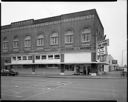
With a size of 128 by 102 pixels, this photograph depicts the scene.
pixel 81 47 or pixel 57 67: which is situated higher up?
pixel 81 47

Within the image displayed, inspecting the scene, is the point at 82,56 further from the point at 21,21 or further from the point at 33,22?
the point at 21,21

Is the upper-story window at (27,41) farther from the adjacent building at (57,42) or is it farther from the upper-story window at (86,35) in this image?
the upper-story window at (86,35)

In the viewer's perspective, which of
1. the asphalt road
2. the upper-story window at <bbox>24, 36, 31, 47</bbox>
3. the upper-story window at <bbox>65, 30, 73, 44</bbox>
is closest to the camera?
the asphalt road

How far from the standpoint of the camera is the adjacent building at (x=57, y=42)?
34.0 m

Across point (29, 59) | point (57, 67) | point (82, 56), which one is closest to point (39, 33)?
point (29, 59)

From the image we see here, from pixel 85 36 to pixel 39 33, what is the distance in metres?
12.5

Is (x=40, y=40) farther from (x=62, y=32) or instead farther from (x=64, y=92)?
(x=64, y=92)

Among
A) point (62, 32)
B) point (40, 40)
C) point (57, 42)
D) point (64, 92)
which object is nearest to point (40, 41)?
point (40, 40)

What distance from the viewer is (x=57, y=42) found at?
37844mm

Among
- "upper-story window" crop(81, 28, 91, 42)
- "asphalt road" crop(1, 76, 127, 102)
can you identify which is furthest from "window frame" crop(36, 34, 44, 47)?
"asphalt road" crop(1, 76, 127, 102)

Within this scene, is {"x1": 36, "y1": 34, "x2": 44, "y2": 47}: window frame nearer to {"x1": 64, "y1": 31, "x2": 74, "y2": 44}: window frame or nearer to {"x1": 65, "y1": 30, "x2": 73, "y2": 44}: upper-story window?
{"x1": 64, "y1": 31, "x2": 74, "y2": 44}: window frame

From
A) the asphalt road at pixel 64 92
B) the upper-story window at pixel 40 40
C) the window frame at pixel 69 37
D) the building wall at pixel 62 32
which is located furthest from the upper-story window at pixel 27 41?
the asphalt road at pixel 64 92

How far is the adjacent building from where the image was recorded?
111 feet

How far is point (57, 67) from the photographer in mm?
37156
